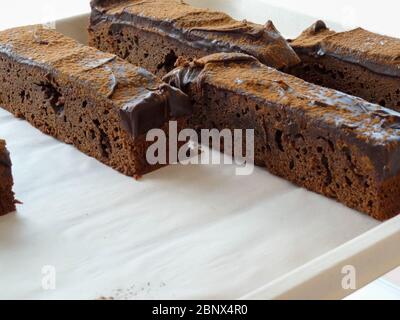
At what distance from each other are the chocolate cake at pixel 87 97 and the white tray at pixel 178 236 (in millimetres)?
107

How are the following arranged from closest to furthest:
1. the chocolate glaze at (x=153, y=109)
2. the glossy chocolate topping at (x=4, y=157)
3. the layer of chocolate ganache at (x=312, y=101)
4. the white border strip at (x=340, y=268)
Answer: the white border strip at (x=340, y=268)
the layer of chocolate ganache at (x=312, y=101)
the glossy chocolate topping at (x=4, y=157)
the chocolate glaze at (x=153, y=109)

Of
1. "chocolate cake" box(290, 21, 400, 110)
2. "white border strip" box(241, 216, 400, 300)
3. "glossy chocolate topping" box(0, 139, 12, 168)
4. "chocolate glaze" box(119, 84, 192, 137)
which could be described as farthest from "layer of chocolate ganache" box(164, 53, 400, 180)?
"glossy chocolate topping" box(0, 139, 12, 168)

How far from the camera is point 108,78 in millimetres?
3049

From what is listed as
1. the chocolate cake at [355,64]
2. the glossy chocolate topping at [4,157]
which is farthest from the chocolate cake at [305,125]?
the glossy chocolate topping at [4,157]

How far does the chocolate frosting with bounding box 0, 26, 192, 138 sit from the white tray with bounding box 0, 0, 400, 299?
0.80 ft

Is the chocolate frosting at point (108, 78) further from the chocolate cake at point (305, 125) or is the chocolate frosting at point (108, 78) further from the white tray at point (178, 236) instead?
the white tray at point (178, 236)

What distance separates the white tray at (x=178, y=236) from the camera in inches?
90.1

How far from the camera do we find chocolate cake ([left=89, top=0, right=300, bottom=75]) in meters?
3.34

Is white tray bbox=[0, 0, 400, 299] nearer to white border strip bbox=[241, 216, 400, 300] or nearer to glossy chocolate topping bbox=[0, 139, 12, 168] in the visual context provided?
white border strip bbox=[241, 216, 400, 300]

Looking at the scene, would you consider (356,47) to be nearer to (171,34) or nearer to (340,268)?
(171,34)

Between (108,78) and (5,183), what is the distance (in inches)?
24.5

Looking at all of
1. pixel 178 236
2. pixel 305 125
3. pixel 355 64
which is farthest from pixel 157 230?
pixel 355 64

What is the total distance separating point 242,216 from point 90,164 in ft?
2.44

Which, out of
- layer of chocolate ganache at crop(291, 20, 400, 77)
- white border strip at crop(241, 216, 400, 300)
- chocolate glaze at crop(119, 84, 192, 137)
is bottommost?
white border strip at crop(241, 216, 400, 300)
